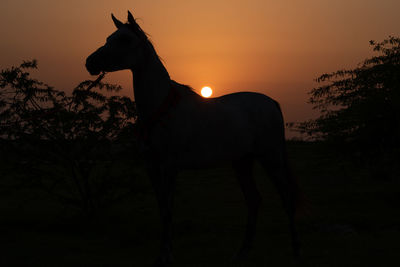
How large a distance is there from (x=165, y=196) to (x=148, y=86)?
1.31 m

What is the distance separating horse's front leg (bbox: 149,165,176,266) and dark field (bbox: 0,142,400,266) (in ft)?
2.76

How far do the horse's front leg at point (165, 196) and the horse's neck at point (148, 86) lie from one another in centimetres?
67

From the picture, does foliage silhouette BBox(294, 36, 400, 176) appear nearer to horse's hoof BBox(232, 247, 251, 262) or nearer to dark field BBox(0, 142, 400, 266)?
dark field BBox(0, 142, 400, 266)

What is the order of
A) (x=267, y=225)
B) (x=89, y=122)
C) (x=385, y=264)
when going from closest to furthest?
(x=385, y=264) < (x=89, y=122) < (x=267, y=225)

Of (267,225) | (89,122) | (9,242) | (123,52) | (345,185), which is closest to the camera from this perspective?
(123,52)

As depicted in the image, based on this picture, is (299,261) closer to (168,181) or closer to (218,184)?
(168,181)

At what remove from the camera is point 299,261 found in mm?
6590

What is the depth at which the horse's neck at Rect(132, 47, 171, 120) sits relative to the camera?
564 centimetres

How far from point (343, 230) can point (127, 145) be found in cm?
478

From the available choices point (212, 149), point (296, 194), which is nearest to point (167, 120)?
point (212, 149)

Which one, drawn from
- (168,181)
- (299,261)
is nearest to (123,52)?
(168,181)

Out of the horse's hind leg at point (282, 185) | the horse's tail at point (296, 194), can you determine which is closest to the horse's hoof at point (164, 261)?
the horse's hind leg at point (282, 185)

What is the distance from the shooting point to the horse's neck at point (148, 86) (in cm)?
564

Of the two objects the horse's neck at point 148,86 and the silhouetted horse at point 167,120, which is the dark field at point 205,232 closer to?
the silhouetted horse at point 167,120
